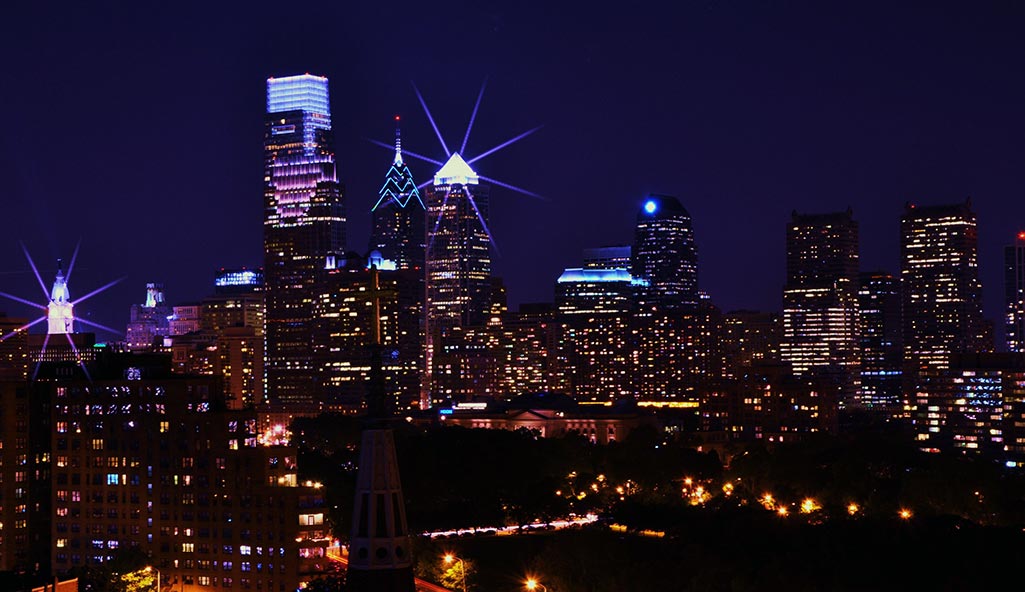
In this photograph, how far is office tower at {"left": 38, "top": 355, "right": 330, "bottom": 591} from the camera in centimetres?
10431

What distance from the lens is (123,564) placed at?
97.8 metres

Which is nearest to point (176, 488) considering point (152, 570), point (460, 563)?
point (152, 570)

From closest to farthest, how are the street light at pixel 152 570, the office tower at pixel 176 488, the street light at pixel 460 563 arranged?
the street light at pixel 460 563, the street light at pixel 152 570, the office tower at pixel 176 488

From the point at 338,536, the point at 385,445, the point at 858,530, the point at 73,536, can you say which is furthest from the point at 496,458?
the point at 385,445

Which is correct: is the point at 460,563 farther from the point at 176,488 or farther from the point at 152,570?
the point at 176,488

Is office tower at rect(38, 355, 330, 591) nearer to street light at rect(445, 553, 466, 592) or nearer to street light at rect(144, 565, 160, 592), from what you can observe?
street light at rect(144, 565, 160, 592)

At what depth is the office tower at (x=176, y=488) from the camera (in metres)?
104

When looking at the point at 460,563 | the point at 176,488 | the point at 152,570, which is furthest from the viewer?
the point at 176,488

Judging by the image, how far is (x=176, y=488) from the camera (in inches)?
4272

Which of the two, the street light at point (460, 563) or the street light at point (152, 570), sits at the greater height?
the street light at point (460, 563)

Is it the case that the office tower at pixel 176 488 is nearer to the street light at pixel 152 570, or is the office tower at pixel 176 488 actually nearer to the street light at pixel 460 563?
the street light at pixel 152 570

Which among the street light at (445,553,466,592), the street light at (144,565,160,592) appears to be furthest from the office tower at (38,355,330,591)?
the street light at (445,553,466,592)

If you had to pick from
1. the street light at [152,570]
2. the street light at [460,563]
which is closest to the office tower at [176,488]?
the street light at [152,570]

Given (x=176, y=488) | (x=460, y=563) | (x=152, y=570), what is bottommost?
(x=152, y=570)
